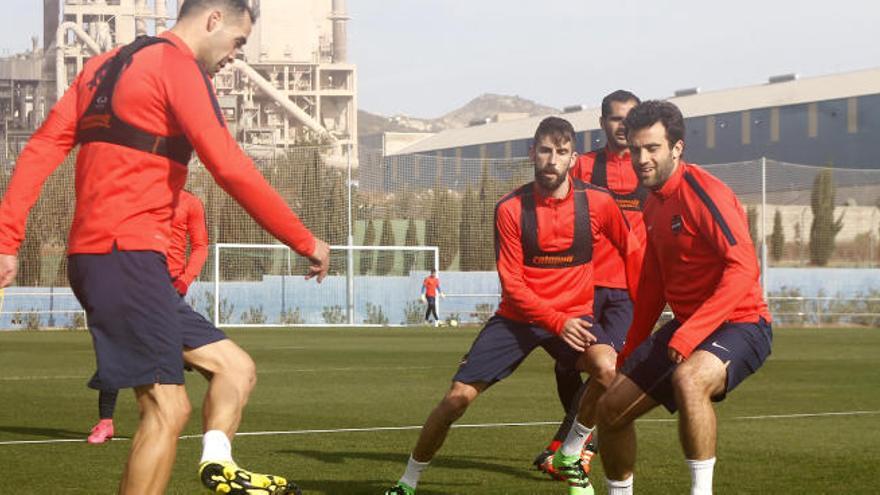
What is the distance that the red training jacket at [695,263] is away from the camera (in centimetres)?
742

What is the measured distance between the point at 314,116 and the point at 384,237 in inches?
2866

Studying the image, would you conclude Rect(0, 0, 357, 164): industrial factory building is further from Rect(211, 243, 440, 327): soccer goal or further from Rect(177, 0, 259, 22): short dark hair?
Rect(177, 0, 259, 22): short dark hair

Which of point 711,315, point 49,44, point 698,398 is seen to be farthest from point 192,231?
point 49,44

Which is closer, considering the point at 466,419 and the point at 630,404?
the point at 630,404

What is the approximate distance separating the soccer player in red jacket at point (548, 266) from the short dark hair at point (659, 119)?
5.08 ft

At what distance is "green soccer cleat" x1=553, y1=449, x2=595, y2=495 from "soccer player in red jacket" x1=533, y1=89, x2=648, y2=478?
41.5 inches

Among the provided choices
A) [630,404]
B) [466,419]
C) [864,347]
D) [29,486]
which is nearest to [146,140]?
[630,404]

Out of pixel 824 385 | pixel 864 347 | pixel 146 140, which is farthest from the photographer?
pixel 864 347

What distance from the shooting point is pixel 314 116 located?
120562mm

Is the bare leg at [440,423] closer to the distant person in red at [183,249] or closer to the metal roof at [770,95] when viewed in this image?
the distant person in red at [183,249]

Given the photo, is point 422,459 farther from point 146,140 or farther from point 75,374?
point 75,374

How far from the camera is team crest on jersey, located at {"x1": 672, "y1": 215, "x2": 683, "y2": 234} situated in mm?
7659

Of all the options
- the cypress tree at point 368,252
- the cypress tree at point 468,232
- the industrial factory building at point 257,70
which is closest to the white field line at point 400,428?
the cypress tree at point 368,252

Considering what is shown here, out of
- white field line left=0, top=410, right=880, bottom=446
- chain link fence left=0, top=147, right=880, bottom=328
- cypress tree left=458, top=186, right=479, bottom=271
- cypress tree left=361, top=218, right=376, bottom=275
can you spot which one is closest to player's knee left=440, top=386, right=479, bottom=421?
white field line left=0, top=410, right=880, bottom=446
